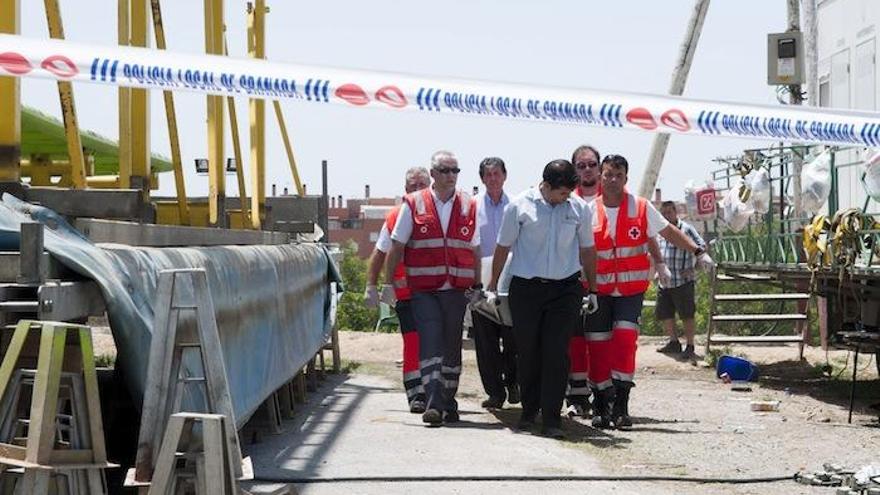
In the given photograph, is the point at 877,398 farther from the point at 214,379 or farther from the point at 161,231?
the point at 214,379

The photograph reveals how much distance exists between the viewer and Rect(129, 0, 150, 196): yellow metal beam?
10.4 m

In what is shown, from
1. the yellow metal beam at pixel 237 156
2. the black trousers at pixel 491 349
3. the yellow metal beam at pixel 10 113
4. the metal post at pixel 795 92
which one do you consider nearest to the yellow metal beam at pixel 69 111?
the yellow metal beam at pixel 10 113

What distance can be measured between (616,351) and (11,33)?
509 centimetres

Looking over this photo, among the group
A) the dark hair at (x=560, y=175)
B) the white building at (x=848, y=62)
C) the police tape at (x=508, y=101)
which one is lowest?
the dark hair at (x=560, y=175)

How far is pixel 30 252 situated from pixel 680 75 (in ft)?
66.8

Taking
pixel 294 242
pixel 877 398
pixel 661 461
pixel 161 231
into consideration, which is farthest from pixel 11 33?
pixel 877 398

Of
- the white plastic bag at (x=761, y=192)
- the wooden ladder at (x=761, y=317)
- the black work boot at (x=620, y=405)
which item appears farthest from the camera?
the wooden ladder at (x=761, y=317)

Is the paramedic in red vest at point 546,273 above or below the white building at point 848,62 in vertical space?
below

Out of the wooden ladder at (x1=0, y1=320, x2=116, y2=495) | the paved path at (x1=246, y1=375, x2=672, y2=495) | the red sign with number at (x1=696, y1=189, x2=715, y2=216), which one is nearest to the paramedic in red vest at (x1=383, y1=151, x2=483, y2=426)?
the paved path at (x1=246, y1=375, x2=672, y2=495)

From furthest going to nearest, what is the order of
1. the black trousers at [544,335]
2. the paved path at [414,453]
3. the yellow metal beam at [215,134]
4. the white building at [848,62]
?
the white building at [848,62] → the yellow metal beam at [215,134] → the black trousers at [544,335] → the paved path at [414,453]

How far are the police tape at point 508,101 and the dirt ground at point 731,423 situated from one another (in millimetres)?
1781

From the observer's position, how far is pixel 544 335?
439 inches

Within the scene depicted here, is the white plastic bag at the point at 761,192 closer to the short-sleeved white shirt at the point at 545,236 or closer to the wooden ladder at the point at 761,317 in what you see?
the wooden ladder at the point at 761,317

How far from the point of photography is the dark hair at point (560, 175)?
36.3 ft
